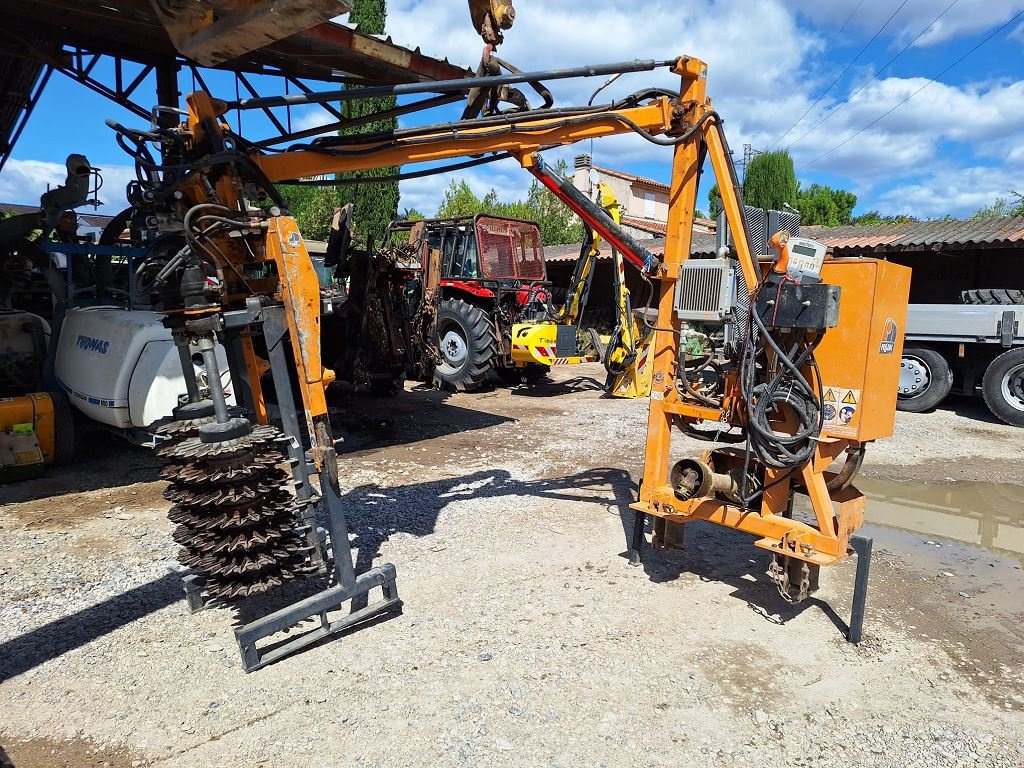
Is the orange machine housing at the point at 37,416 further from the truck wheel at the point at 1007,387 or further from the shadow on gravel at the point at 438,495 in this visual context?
the truck wheel at the point at 1007,387

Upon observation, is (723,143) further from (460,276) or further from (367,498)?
(460,276)

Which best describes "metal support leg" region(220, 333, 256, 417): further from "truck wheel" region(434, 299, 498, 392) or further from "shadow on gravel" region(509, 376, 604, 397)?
"shadow on gravel" region(509, 376, 604, 397)

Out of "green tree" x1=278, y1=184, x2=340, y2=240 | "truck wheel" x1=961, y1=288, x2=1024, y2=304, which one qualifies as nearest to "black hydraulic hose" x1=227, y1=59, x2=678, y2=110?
"truck wheel" x1=961, y1=288, x2=1024, y2=304

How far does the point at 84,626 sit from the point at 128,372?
277 centimetres

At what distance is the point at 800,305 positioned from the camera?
3625mm

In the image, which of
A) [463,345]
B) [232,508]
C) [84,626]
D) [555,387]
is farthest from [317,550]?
[555,387]

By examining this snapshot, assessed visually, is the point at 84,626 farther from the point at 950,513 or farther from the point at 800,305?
the point at 950,513

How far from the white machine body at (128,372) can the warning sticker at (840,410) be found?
4.40 m

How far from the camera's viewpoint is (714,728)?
2.94 m

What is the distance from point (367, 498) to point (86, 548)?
79.5 inches

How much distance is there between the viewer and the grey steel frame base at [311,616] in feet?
10.8

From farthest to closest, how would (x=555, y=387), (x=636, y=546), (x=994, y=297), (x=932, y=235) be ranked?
(x=932, y=235)
(x=555, y=387)
(x=994, y=297)
(x=636, y=546)

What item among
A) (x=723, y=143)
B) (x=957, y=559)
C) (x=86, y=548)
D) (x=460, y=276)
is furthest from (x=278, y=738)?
(x=460, y=276)

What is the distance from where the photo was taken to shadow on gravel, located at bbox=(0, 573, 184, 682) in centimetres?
346
